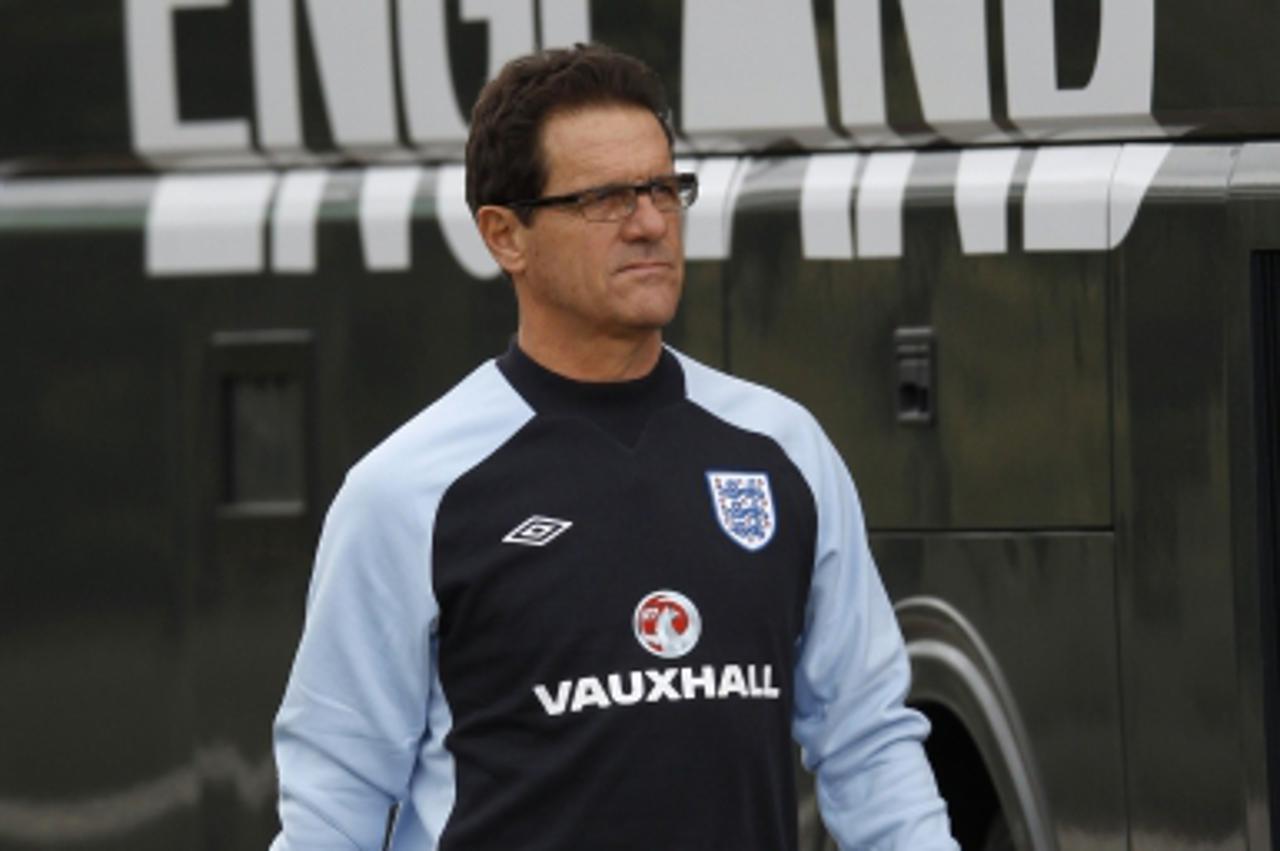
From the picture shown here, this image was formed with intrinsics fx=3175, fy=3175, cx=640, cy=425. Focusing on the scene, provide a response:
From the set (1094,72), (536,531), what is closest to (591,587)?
(536,531)

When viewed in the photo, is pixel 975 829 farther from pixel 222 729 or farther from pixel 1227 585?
pixel 222 729

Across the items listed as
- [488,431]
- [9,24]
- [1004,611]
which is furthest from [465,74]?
[488,431]

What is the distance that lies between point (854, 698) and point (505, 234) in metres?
0.57

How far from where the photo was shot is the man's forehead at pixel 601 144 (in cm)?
303

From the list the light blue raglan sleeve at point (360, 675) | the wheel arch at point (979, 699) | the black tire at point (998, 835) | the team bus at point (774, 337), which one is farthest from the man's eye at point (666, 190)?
the black tire at point (998, 835)

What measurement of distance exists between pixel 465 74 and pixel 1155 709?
5.78 feet

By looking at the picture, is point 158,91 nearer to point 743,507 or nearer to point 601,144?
point 601,144

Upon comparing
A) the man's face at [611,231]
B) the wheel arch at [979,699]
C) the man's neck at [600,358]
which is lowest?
the wheel arch at [979,699]

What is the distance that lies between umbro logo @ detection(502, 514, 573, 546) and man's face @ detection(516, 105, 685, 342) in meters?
0.21

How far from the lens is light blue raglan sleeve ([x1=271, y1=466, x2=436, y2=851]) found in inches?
117

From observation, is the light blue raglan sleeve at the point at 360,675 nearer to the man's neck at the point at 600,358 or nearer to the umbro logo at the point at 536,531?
the umbro logo at the point at 536,531

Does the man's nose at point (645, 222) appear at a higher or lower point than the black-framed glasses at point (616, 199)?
lower

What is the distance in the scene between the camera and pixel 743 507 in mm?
3020

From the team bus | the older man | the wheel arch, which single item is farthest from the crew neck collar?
the wheel arch
